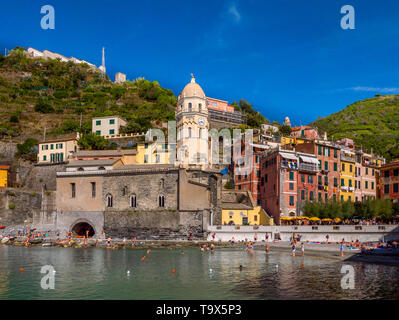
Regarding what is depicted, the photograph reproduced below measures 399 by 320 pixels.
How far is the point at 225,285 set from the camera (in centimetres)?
2528

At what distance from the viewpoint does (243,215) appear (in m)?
55.4

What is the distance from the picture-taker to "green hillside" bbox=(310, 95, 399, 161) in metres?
95.0

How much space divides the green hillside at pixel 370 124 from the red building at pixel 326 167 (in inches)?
1235

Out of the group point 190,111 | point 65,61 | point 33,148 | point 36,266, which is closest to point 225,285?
point 36,266

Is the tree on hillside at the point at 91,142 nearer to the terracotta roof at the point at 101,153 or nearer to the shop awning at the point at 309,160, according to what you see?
the terracotta roof at the point at 101,153

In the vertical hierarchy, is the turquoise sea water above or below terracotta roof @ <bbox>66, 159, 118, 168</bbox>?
below

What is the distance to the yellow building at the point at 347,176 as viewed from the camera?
60000 mm

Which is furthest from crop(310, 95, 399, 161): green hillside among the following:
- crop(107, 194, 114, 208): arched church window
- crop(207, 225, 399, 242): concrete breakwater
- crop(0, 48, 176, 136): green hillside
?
crop(107, 194, 114, 208): arched church window

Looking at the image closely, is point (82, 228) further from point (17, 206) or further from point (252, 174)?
point (252, 174)

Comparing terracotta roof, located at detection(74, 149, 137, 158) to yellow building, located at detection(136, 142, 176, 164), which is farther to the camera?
yellow building, located at detection(136, 142, 176, 164)

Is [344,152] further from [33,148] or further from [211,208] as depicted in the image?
[33,148]

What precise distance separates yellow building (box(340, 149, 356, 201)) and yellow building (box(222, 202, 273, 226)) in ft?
42.8

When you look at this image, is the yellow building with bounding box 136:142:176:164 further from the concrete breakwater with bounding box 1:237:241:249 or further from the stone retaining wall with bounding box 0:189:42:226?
the stone retaining wall with bounding box 0:189:42:226

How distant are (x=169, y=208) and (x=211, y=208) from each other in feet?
17.5
